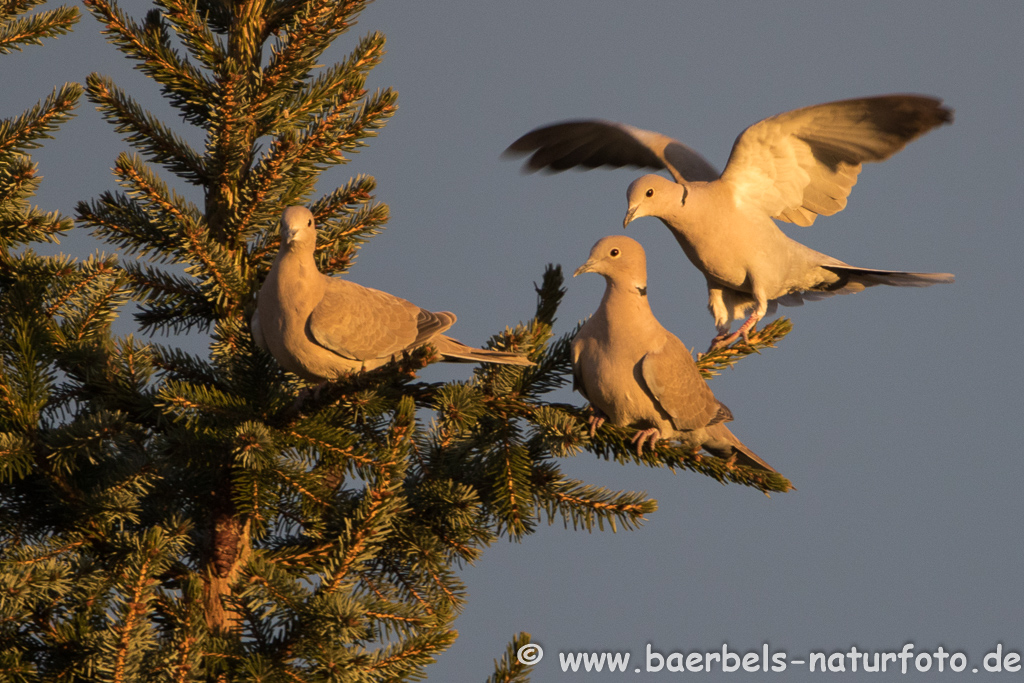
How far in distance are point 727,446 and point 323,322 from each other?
213cm

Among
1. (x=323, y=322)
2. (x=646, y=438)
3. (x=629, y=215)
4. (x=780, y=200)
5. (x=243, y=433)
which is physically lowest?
(x=243, y=433)

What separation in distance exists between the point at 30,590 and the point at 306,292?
1553 mm

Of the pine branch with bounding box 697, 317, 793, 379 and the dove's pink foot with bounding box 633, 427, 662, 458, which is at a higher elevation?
the pine branch with bounding box 697, 317, 793, 379

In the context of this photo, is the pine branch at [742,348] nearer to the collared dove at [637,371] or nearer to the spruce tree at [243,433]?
the collared dove at [637,371]

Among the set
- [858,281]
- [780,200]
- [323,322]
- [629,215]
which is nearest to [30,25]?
[323,322]

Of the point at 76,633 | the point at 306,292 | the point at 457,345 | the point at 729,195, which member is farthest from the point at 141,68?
the point at 729,195

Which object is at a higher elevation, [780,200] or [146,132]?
[780,200]

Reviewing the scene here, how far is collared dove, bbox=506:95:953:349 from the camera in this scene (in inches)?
235

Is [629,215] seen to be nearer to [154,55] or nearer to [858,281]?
[858,281]

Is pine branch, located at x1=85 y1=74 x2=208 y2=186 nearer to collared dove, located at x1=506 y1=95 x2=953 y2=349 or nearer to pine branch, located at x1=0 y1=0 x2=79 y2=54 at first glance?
pine branch, located at x1=0 y1=0 x2=79 y2=54

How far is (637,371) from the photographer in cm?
443

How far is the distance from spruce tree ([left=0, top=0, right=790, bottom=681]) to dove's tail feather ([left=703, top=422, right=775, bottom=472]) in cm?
48

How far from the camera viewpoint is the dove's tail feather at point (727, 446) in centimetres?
452

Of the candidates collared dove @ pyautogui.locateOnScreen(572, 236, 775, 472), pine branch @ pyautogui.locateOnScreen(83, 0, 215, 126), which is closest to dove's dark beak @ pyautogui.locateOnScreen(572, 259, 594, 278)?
collared dove @ pyautogui.locateOnScreen(572, 236, 775, 472)
